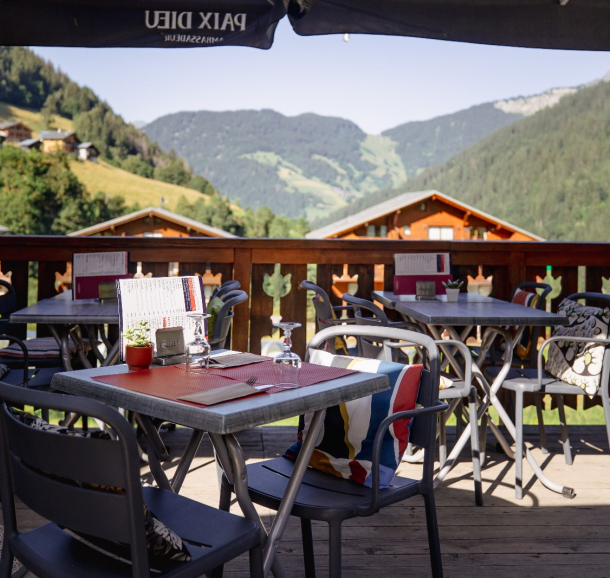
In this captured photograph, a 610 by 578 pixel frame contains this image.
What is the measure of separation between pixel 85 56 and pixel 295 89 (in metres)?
21.5

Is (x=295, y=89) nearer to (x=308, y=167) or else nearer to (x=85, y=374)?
(x=308, y=167)

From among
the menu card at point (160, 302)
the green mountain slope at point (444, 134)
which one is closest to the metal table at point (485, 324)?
the menu card at point (160, 302)

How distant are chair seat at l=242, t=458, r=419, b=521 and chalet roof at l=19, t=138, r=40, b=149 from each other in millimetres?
59484

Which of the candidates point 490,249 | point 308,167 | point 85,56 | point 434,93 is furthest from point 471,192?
point 490,249

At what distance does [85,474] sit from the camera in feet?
4.59

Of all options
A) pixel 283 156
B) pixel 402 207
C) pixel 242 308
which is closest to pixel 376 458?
pixel 242 308

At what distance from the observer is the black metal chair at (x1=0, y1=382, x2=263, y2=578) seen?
1374mm

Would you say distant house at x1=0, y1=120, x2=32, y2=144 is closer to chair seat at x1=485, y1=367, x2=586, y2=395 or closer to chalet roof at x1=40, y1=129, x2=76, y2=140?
chalet roof at x1=40, y1=129, x2=76, y2=140

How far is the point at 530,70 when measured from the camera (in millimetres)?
67250

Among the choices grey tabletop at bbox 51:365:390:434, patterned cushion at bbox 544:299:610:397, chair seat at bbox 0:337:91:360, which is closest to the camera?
grey tabletop at bbox 51:365:390:434

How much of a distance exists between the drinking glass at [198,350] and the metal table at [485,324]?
1553 millimetres

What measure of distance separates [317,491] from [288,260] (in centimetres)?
274

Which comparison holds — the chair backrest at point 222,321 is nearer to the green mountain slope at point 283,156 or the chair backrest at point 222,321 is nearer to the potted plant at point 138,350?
the potted plant at point 138,350

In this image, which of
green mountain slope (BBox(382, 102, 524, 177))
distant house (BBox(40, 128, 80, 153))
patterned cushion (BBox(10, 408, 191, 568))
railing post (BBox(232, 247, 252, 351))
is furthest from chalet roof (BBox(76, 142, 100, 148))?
patterned cushion (BBox(10, 408, 191, 568))
